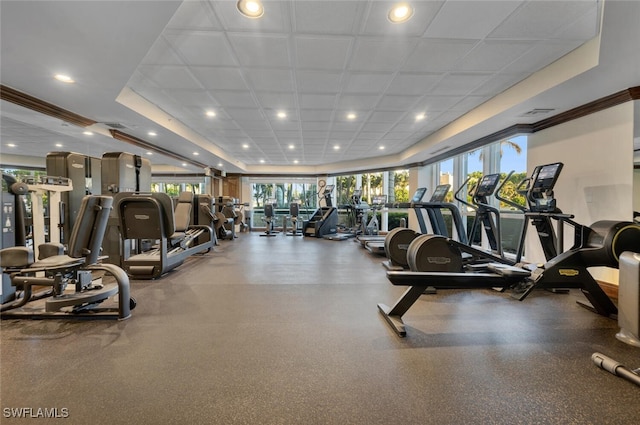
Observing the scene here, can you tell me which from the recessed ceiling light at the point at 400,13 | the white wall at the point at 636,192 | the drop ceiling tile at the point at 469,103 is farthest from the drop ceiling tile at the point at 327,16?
the white wall at the point at 636,192

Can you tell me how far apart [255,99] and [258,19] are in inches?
78.7

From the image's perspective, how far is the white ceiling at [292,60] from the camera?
234 cm

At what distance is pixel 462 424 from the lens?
4.38ft

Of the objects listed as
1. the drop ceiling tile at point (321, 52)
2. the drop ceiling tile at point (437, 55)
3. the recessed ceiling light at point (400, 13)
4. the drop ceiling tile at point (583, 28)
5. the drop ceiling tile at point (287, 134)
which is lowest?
the drop ceiling tile at point (583, 28)

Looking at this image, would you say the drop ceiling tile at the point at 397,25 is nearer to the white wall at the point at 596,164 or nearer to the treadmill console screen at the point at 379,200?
the white wall at the point at 596,164

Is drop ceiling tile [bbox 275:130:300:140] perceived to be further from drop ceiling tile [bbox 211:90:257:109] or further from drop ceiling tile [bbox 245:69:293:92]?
drop ceiling tile [bbox 245:69:293:92]

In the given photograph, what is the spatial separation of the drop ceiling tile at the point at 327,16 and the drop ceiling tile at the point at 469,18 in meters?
0.79

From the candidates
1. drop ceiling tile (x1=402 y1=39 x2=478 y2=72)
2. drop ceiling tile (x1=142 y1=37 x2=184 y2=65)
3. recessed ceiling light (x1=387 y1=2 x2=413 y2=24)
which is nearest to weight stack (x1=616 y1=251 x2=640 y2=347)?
drop ceiling tile (x1=402 y1=39 x2=478 y2=72)

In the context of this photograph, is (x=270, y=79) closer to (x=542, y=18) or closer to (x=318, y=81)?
(x=318, y=81)

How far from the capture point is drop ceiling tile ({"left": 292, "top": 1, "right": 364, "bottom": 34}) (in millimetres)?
2348

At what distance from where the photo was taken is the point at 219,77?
145 inches

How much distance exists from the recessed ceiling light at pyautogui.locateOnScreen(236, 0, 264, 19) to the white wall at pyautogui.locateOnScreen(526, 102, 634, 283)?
464cm

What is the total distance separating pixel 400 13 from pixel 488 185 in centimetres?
312

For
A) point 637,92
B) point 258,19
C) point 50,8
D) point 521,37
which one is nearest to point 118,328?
point 50,8
